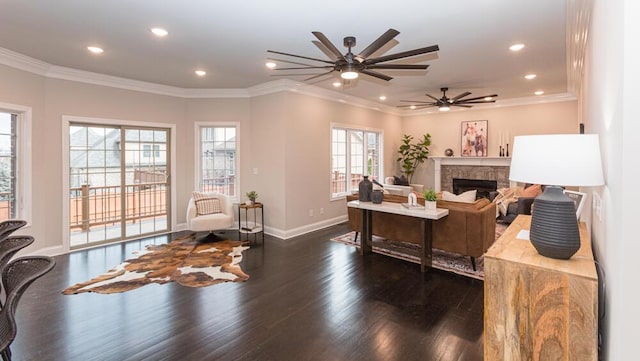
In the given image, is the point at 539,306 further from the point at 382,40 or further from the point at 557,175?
the point at 382,40

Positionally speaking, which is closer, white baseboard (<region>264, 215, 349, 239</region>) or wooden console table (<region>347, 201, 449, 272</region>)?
wooden console table (<region>347, 201, 449, 272</region>)

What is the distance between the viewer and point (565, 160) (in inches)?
62.3

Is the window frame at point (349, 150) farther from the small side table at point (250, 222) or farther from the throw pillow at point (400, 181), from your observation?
the small side table at point (250, 222)

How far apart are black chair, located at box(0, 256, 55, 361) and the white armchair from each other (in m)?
3.62

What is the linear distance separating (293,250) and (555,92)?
6437 millimetres

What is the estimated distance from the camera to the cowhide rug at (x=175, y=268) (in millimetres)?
3711

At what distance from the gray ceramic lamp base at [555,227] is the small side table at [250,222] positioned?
185 inches

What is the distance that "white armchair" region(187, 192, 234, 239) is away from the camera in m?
5.54

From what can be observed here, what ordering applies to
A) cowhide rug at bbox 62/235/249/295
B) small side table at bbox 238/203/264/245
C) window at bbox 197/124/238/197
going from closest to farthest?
cowhide rug at bbox 62/235/249/295 < small side table at bbox 238/203/264/245 < window at bbox 197/124/238/197

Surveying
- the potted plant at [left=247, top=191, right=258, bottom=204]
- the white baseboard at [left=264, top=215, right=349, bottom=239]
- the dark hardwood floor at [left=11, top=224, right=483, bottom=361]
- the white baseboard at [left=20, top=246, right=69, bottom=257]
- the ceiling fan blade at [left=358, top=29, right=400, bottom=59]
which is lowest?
the dark hardwood floor at [left=11, top=224, right=483, bottom=361]

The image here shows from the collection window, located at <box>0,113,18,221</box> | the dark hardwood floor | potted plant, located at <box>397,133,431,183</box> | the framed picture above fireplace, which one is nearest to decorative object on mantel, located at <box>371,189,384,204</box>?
the dark hardwood floor

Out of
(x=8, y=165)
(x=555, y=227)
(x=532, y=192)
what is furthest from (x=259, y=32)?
(x=532, y=192)

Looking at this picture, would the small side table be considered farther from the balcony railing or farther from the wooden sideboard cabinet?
the wooden sideboard cabinet

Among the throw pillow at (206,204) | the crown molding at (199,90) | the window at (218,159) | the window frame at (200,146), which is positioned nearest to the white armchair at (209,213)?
the throw pillow at (206,204)
